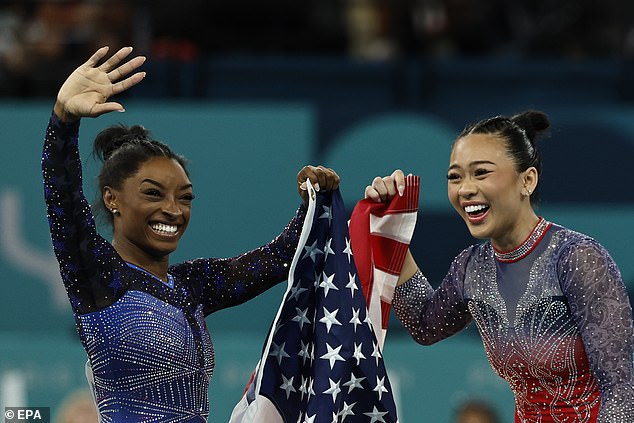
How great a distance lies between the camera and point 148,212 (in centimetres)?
301

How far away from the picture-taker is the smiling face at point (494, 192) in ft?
10.3

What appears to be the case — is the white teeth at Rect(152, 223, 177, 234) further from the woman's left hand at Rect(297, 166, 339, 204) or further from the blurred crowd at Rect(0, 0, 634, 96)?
the blurred crowd at Rect(0, 0, 634, 96)

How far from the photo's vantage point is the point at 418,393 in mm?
5406

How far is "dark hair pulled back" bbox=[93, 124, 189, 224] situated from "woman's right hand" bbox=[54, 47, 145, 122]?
336mm

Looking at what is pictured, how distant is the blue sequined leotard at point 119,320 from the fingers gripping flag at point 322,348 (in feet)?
0.68

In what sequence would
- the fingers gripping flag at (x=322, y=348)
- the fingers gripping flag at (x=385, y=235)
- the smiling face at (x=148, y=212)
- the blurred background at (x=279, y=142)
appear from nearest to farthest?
the smiling face at (x=148, y=212)
the fingers gripping flag at (x=322, y=348)
the fingers gripping flag at (x=385, y=235)
the blurred background at (x=279, y=142)

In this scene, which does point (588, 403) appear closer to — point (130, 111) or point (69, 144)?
point (69, 144)

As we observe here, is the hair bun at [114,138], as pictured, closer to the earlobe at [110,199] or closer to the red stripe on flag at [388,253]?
the earlobe at [110,199]

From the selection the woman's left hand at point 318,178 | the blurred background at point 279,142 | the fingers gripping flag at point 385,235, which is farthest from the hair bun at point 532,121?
the blurred background at point 279,142

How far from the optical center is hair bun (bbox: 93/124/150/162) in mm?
3145

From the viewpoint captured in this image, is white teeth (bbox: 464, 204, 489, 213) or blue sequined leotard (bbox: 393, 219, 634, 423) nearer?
blue sequined leotard (bbox: 393, 219, 634, 423)
